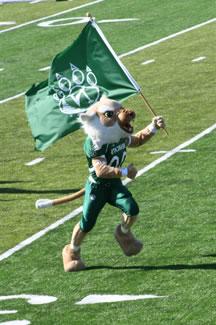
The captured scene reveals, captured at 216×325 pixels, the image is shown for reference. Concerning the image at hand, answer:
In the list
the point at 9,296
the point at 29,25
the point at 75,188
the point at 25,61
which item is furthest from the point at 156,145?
the point at 29,25

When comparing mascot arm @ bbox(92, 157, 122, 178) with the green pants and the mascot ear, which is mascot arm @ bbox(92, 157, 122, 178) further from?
the mascot ear

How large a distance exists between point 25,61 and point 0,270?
16.6m

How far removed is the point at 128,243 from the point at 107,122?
1312 mm

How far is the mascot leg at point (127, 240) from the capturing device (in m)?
13.6

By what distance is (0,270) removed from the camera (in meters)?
13.7

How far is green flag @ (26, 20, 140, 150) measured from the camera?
45.7 ft

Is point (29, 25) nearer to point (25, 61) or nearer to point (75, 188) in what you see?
point (25, 61)

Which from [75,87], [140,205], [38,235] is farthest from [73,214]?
[75,87]

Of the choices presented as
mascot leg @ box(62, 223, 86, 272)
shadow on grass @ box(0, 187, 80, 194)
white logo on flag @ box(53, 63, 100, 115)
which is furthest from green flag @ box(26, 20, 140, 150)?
shadow on grass @ box(0, 187, 80, 194)

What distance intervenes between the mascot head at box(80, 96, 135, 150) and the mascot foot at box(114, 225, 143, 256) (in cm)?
100

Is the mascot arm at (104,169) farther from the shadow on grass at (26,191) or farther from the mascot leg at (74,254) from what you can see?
the shadow on grass at (26,191)

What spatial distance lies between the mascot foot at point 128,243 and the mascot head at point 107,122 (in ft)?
3.27

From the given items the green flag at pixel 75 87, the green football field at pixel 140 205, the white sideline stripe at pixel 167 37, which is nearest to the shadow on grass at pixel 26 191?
the green football field at pixel 140 205

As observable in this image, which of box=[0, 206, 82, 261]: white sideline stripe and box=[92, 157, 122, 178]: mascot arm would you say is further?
box=[0, 206, 82, 261]: white sideline stripe
